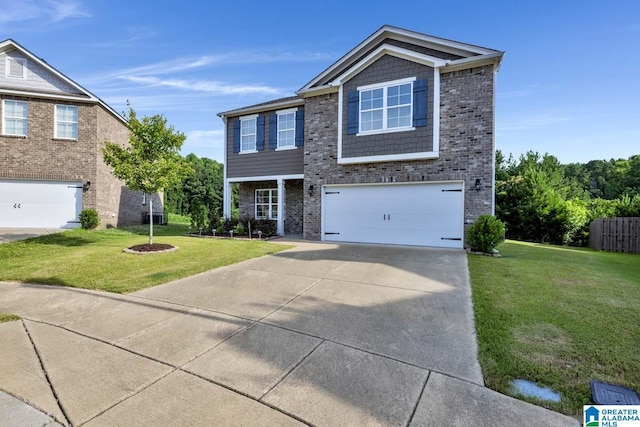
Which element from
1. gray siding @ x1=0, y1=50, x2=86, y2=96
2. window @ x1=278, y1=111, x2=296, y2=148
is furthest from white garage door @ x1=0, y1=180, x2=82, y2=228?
window @ x1=278, y1=111, x2=296, y2=148

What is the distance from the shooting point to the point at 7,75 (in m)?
14.5

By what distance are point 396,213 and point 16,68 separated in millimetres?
19213

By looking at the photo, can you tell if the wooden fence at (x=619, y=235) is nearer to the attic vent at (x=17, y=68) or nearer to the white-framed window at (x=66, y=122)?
the white-framed window at (x=66, y=122)

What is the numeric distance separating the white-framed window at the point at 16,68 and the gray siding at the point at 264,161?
10073 mm

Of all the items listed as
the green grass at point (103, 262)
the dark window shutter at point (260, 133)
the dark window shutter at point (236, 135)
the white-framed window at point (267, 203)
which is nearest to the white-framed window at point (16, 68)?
the green grass at point (103, 262)

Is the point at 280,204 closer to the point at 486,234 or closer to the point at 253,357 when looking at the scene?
the point at 486,234

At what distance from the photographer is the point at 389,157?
35.1 feet

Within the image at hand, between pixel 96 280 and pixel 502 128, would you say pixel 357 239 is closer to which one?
pixel 96 280

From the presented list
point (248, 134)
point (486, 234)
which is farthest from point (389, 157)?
point (248, 134)

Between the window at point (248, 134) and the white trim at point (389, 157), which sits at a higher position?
the window at point (248, 134)

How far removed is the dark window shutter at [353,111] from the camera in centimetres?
1130

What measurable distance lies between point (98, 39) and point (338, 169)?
10497 millimetres

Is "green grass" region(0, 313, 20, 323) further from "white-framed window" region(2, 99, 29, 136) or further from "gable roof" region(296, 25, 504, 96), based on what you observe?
"white-framed window" region(2, 99, 29, 136)

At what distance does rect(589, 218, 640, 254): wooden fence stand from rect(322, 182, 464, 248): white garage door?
775cm
